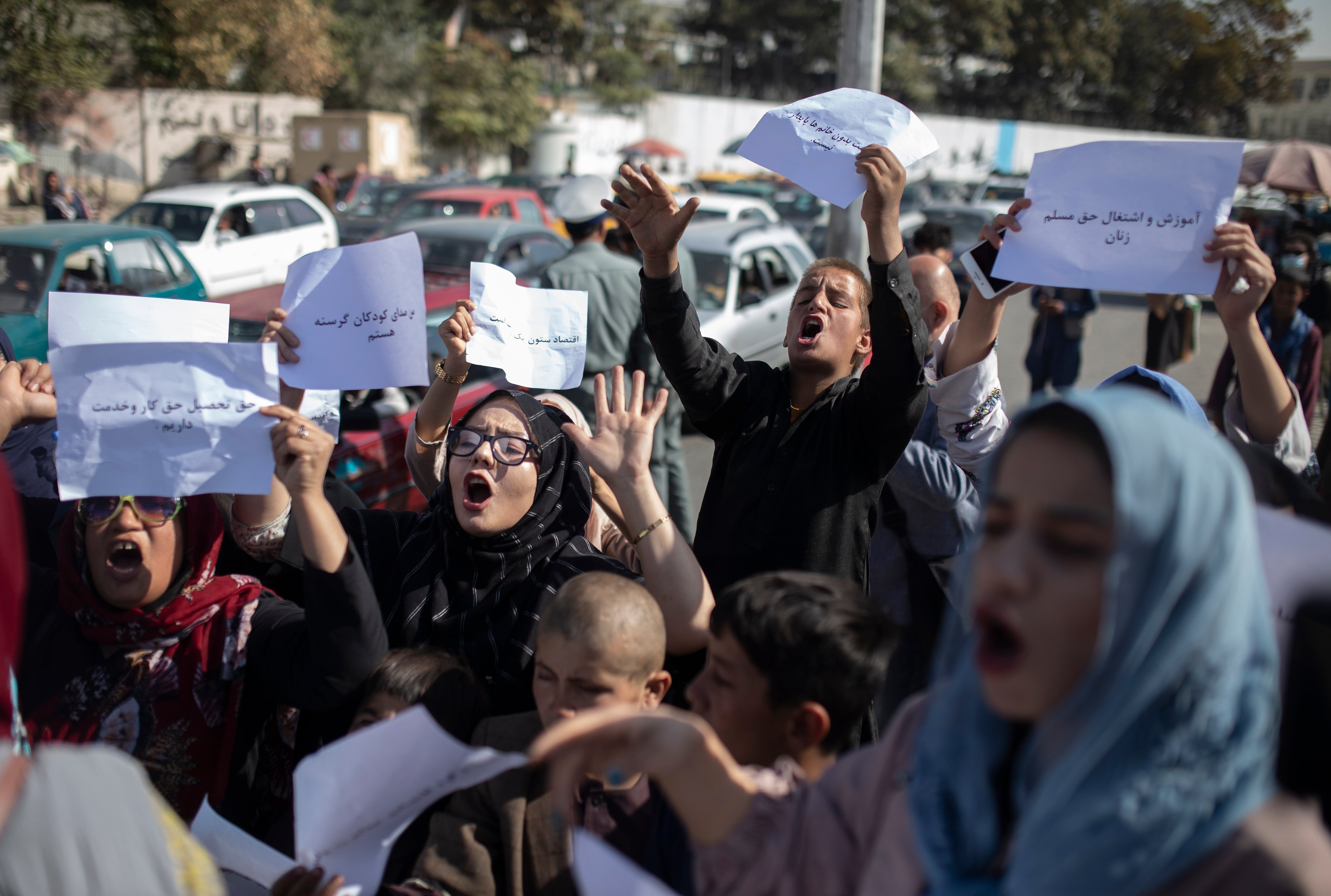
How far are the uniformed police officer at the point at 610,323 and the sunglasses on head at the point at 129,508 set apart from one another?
9.65 feet

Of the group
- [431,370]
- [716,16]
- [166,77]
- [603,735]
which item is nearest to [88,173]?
[166,77]

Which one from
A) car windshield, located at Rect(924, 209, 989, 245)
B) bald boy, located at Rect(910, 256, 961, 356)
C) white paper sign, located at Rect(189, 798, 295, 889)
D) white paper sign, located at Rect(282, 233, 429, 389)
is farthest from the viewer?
car windshield, located at Rect(924, 209, 989, 245)

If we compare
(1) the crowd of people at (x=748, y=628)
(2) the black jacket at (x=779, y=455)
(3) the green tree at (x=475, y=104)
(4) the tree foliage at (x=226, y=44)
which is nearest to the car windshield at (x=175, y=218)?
(1) the crowd of people at (x=748, y=628)

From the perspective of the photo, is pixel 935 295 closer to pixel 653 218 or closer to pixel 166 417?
pixel 653 218

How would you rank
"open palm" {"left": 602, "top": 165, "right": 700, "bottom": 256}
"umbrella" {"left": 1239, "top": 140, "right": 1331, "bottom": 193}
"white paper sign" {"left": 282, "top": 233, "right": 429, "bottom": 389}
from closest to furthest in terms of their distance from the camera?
"white paper sign" {"left": 282, "top": 233, "right": 429, "bottom": 389} → "open palm" {"left": 602, "top": 165, "right": 700, "bottom": 256} → "umbrella" {"left": 1239, "top": 140, "right": 1331, "bottom": 193}

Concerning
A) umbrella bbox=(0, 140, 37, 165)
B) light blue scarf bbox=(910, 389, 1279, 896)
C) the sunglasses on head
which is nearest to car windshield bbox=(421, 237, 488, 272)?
the sunglasses on head

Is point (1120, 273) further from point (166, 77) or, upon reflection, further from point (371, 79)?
point (371, 79)

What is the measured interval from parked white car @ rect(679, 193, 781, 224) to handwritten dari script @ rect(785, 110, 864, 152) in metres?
10.8

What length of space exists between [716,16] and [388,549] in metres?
50.2

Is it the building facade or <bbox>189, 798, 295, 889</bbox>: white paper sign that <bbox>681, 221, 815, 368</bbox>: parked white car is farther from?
the building facade

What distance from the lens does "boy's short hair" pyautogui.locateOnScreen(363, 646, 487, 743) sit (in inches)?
82.7

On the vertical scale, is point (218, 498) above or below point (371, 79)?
below

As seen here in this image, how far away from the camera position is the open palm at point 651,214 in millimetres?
2592

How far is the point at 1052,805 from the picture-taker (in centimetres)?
103
